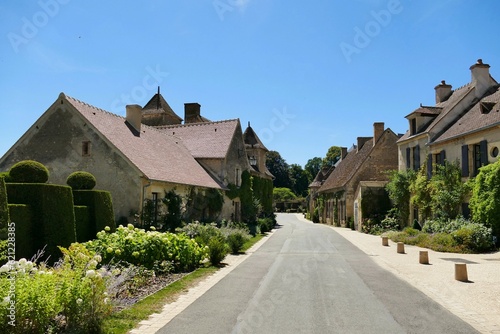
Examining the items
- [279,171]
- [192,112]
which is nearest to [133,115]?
[192,112]

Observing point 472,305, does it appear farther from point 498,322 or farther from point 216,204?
point 216,204

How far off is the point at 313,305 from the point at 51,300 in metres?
4.80

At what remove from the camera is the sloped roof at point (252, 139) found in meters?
43.6

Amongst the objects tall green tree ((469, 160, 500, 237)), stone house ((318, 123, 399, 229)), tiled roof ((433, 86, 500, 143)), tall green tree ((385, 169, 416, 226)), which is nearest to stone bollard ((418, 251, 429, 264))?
tall green tree ((469, 160, 500, 237))

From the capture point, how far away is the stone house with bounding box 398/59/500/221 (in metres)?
20.9

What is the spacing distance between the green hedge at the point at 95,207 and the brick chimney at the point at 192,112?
27.4m

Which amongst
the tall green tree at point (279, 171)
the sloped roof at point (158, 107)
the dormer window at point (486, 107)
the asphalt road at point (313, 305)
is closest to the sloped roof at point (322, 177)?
the sloped roof at point (158, 107)

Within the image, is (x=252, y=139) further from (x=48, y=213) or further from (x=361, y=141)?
(x=48, y=213)

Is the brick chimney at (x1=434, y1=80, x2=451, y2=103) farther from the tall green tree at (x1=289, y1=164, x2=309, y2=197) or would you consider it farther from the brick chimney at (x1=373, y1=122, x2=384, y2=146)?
the tall green tree at (x1=289, y1=164, x2=309, y2=197)

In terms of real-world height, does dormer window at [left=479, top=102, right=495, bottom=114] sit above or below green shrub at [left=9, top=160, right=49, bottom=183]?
above

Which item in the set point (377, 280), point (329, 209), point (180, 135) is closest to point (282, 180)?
point (329, 209)

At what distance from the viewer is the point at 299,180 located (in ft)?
356

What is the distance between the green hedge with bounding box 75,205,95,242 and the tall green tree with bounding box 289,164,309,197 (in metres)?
92.6

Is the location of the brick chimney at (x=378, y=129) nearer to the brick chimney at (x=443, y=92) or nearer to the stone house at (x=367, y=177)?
the stone house at (x=367, y=177)
